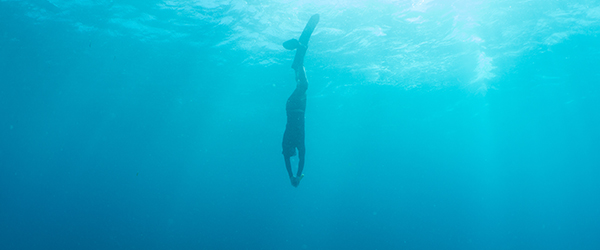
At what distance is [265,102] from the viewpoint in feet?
77.0

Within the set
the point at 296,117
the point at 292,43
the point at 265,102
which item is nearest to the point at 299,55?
the point at 292,43

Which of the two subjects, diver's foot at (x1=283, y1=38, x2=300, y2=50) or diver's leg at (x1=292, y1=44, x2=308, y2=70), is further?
diver's leg at (x1=292, y1=44, x2=308, y2=70)

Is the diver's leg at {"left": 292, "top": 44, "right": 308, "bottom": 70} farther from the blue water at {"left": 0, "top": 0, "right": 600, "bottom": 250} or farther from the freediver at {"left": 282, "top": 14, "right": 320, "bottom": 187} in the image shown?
the blue water at {"left": 0, "top": 0, "right": 600, "bottom": 250}

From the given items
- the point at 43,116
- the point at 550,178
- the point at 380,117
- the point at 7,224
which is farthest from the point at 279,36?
the point at 550,178

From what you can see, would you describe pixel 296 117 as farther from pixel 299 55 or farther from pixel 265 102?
pixel 265 102

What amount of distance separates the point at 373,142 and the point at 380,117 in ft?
30.7

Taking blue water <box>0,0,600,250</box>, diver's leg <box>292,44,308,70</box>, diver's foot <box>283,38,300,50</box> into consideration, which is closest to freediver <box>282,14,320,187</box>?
diver's leg <box>292,44,308,70</box>

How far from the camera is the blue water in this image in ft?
41.5

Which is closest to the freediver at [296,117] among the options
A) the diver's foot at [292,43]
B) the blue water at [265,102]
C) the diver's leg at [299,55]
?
the diver's leg at [299,55]

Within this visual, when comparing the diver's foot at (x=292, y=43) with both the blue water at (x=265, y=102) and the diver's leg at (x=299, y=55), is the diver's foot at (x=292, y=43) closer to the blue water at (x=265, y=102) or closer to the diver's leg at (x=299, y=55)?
the diver's leg at (x=299, y=55)

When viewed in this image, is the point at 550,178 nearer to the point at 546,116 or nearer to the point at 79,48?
the point at 546,116

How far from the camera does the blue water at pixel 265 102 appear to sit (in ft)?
41.5

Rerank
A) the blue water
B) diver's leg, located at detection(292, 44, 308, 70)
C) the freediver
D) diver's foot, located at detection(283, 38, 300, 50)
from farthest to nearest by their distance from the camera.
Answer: the blue water < the freediver < diver's leg, located at detection(292, 44, 308, 70) < diver's foot, located at detection(283, 38, 300, 50)

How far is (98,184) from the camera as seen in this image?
44.1 meters
